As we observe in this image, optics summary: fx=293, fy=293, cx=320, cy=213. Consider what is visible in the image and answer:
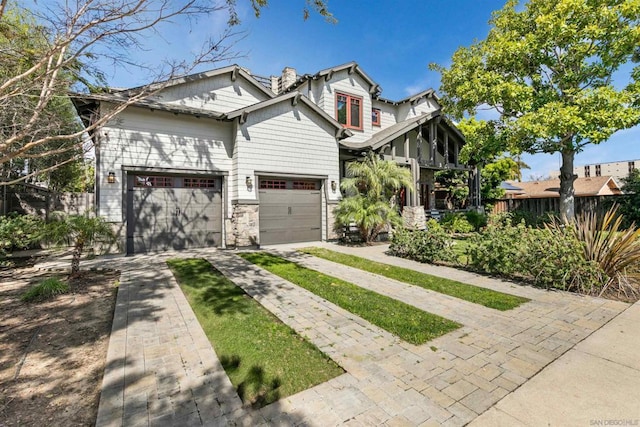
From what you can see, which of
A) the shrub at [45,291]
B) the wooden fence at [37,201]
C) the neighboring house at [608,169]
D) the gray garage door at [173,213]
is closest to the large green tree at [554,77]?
the gray garage door at [173,213]

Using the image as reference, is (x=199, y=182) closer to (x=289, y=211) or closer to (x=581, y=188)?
(x=289, y=211)

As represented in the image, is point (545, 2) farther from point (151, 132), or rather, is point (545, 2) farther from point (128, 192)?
point (128, 192)

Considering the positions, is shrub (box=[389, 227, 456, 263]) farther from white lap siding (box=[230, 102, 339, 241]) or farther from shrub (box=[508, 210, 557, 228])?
shrub (box=[508, 210, 557, 228])

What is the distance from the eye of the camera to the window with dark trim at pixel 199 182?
35.2ft

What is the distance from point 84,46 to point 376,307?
636 cm

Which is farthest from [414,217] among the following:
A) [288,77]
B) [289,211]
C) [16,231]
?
[16,231]

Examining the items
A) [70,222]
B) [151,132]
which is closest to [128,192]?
Result: [151,132]

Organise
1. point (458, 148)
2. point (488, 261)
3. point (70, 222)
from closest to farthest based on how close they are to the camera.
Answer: point (70, 222)
point (488, 261)
point (458, 148)

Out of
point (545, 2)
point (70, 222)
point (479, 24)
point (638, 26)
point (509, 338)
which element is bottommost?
point (509, 338)

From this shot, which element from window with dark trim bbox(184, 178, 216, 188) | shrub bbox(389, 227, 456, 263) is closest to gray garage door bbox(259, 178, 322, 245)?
window with dark trim bbox(184, 178, 216, 188)

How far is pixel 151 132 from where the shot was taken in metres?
9.88

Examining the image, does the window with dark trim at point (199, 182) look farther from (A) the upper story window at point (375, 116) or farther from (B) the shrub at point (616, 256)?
(B) the shrub at point (616, 256)

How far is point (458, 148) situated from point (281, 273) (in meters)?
15.0

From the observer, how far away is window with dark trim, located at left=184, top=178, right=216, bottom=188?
10.7m
